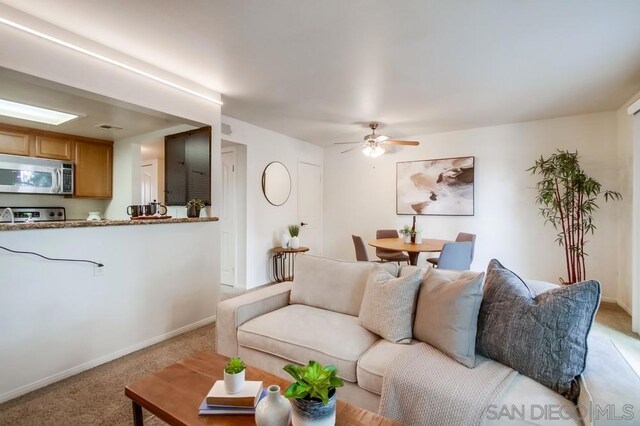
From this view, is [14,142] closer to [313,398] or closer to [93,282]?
[93,282]

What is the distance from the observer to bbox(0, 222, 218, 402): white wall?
202 cm

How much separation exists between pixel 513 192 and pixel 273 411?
15.2 ft

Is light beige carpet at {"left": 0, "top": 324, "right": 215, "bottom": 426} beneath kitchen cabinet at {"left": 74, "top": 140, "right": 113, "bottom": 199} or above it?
beneath

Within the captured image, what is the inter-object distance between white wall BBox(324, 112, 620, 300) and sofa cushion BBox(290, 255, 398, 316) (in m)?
2.95

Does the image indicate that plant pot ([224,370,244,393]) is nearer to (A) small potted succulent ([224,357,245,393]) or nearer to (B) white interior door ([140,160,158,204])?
(A) small potted succulent ([224,357,245,393])

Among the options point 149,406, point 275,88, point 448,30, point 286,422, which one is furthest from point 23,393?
point 448,30

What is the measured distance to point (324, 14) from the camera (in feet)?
6.47

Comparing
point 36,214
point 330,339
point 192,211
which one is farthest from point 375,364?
point 36,214

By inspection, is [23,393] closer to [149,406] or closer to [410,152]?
[149,406]

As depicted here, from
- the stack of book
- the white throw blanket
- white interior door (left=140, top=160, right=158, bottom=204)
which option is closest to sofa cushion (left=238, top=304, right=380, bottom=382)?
the white throw blanket

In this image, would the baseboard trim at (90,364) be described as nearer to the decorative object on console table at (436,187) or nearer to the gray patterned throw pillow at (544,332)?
the gray patterned throw pillow at (544,332)

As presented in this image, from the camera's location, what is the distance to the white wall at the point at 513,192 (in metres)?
3.92

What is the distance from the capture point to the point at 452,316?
158 cm

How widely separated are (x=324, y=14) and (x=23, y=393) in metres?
3.19
